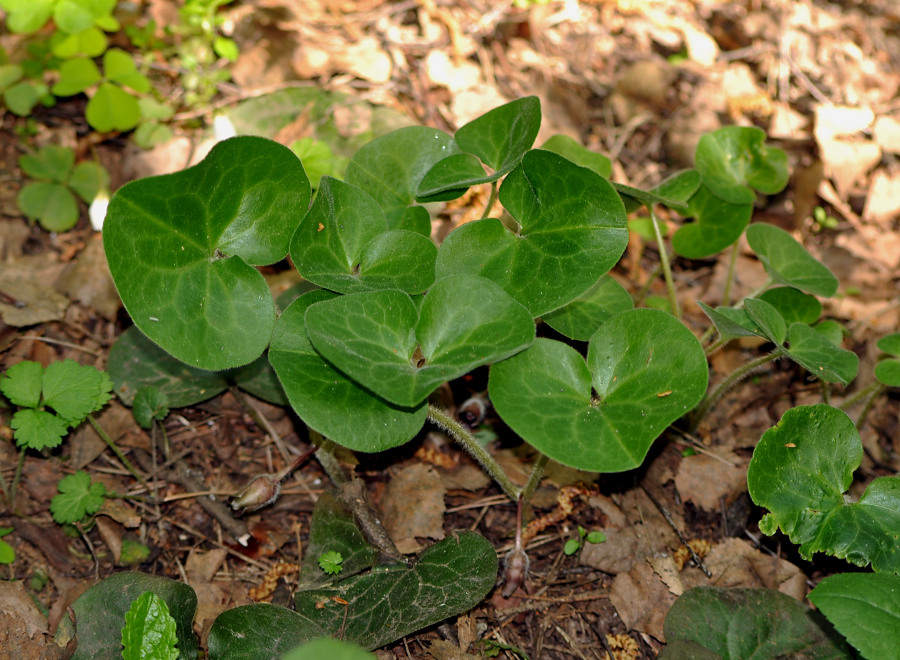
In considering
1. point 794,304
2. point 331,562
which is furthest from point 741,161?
point 331,562

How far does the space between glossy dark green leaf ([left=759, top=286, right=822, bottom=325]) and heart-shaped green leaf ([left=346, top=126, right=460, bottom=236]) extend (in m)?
1.29

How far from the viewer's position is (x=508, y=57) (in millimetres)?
3719

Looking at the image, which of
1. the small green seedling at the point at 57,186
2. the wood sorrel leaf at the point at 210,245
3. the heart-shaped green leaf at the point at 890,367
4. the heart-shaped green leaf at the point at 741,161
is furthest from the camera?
the small green seedling at the point at 57,186

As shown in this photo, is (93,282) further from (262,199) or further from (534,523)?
(534,523)

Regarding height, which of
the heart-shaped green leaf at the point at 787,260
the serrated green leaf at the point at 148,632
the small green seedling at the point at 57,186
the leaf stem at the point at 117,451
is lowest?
the leaf stem at the point at 117,451

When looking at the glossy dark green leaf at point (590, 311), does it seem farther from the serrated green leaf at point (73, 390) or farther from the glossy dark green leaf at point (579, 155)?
the serrated green leaf at point (73, 390)

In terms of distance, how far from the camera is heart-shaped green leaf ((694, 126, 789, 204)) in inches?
98.7

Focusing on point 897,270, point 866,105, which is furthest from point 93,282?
point 866,105

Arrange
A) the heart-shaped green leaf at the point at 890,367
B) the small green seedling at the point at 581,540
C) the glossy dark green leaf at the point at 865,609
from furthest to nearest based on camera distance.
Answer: the heart-shaped green leaf at the point at 890,367, the small green seedling at the point at 581,540, the glossy dark green leaf at the point at 865,609

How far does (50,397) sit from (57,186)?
1213 millimetres

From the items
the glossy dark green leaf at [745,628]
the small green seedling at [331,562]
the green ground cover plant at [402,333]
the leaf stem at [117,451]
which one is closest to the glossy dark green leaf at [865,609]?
the green ground cover plant at [402,333]

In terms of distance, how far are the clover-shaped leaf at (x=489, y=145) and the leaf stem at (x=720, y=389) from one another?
104cm

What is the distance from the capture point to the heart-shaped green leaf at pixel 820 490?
177cm

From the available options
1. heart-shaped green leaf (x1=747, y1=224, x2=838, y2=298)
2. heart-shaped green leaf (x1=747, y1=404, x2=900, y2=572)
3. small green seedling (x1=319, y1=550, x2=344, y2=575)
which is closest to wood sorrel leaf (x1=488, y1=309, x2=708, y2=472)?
heart-shaped green leaf (x1=747, y1=404, x2=900, y2=572)
